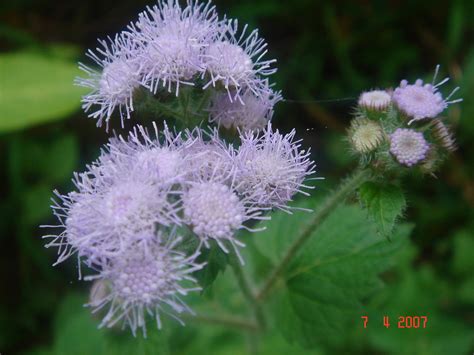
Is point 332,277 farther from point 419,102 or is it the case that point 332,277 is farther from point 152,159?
point 152,159

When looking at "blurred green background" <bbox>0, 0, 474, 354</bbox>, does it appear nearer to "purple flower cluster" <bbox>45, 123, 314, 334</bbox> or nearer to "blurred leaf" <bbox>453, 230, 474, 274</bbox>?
"blurred leaf" <bbox>453, 230, 474, 274</bbox>

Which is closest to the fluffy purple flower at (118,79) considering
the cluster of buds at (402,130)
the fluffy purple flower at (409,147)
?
the cluster of buds at (402,130)

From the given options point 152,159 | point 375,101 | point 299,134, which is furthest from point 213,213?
point 299,134

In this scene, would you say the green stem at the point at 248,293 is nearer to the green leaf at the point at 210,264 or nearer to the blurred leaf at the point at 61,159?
the green leaf at the point at 210,264

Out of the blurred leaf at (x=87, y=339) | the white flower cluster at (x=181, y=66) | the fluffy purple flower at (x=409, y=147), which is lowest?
the blurred leaf at (x=87, y=339)

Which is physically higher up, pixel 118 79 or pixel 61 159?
pixel 61 159
